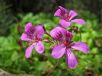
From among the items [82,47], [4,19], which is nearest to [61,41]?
[82,47]

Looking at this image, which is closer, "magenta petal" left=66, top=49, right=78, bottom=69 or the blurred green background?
"magenta petal" left=66, top=49, right=78, bottom=69

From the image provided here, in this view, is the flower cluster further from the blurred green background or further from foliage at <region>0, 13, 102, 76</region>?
foliage at <region>0, 13, 102, 76</region>

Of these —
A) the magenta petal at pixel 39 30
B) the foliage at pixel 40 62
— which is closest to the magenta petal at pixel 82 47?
the magenta petal at pixel 39 30

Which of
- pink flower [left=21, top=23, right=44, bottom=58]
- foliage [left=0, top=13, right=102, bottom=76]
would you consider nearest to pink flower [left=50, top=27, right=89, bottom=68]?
pink flower [left=21, top=23, right=44, bottom=58]

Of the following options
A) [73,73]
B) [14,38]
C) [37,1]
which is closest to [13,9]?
[37,1]

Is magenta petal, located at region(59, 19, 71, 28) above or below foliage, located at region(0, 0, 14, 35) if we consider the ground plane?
above

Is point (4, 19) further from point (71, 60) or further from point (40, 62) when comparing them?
point (71, 60)

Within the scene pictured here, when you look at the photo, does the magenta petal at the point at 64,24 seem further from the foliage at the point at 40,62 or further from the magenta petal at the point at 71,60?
the foliage at the point at 40,62

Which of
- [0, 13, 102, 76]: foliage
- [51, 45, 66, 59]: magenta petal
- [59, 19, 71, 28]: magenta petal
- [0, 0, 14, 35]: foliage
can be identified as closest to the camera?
[51, 45, 66, 59]: magenta petal
